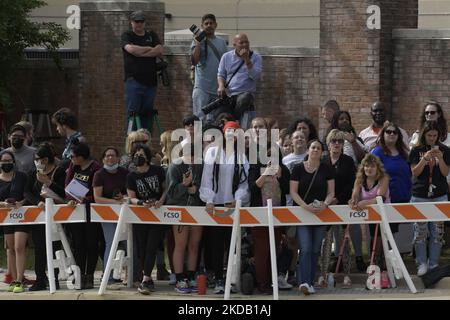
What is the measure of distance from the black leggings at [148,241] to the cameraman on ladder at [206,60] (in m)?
3.39

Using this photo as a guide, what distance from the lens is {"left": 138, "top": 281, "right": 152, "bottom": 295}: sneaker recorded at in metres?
14.7

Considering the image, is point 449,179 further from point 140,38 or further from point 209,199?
point 140,38

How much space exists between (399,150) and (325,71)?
4675 millimetres

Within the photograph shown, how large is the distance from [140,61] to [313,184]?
5.24 meters

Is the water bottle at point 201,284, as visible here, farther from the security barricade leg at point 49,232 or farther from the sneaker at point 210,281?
the security barricade leg at point 49,232

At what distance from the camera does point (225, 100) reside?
17.8 metres

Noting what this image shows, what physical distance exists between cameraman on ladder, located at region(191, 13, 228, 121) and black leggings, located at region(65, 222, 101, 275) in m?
3.48

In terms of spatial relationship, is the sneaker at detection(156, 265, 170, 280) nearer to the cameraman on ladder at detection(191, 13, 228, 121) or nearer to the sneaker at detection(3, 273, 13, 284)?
the sneaker at detection(3, 273, 13, 284)

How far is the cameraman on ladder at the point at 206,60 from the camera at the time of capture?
723 inches

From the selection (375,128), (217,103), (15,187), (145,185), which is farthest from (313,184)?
(15,187)

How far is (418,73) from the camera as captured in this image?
64.0 feet

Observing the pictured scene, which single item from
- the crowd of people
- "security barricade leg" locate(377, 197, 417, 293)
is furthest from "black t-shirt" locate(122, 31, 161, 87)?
"security barricade leg" locate(377, 197, 417, 293)

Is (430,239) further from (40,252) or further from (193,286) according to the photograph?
(40,252)

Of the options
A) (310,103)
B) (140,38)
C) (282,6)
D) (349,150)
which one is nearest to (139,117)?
(140,38)
